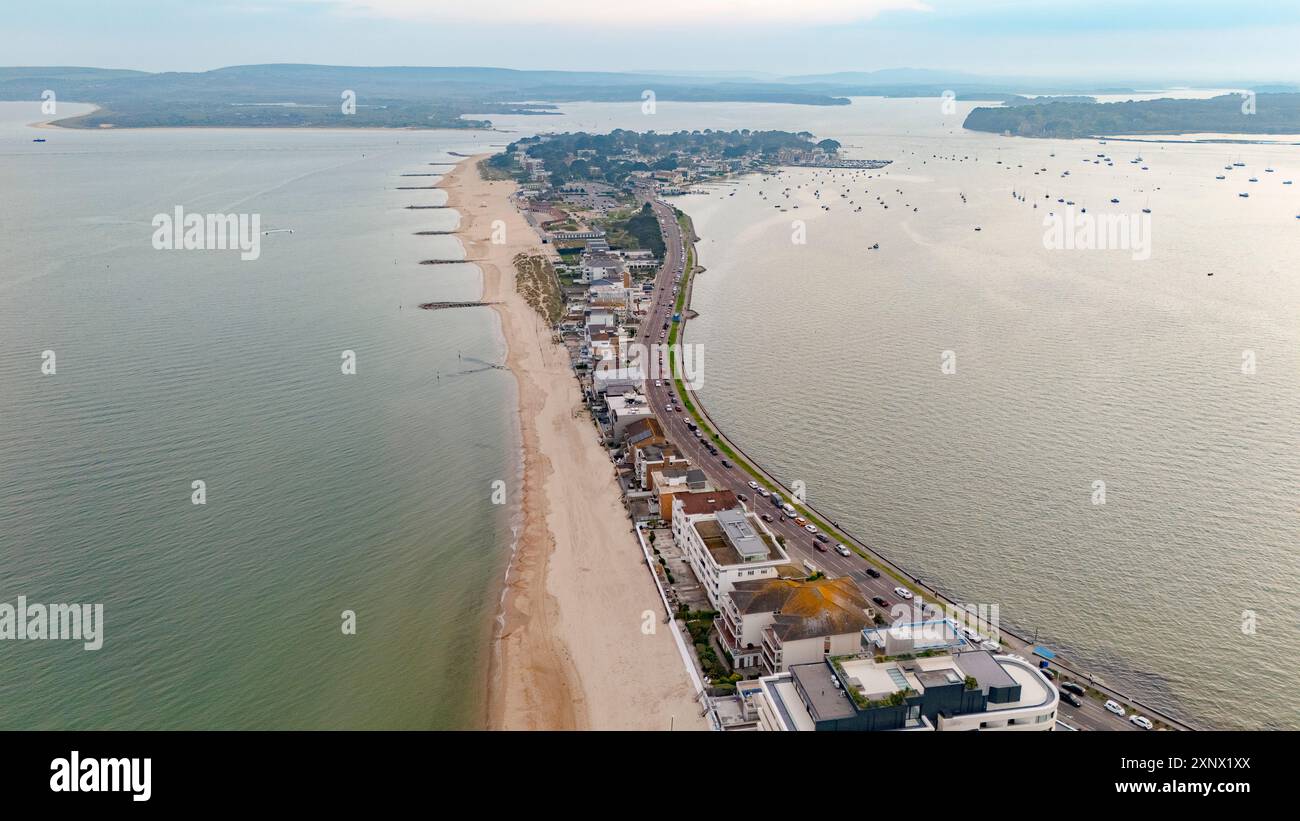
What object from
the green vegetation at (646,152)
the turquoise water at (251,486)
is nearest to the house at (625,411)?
the turquoise water at (251,486)

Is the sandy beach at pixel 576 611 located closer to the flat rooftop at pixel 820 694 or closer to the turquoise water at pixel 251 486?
the turquoise water at pixel 251 486

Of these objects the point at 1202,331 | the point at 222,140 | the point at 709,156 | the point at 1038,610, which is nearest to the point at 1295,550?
the point at 1038,610

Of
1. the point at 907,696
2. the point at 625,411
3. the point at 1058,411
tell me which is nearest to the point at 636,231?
the point at 625,411

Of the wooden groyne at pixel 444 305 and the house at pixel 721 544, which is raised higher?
the wooden groyne at pixel 444 305

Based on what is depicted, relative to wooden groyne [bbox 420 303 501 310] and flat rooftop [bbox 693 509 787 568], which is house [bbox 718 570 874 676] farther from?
wooden groyne [bbox 420 303 501 310]

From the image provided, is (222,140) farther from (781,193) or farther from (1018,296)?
(1018,296)

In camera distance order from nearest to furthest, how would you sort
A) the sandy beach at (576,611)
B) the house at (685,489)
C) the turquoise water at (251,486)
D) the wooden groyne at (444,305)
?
the sandy beach at (576,611) < the turquoise water at (251,486) < the house at (685,489) < the wooden groyne at (444,305)
